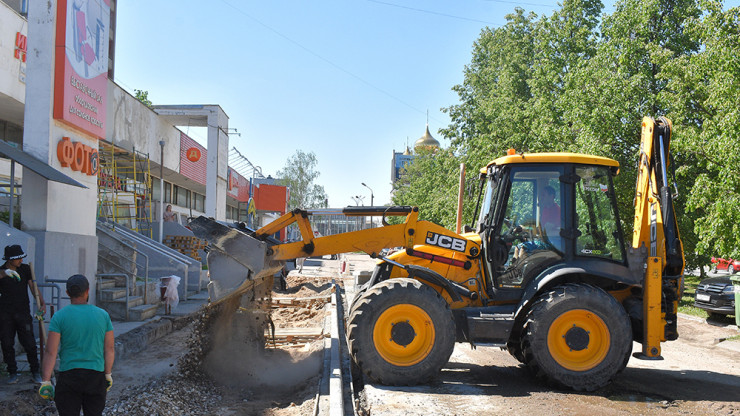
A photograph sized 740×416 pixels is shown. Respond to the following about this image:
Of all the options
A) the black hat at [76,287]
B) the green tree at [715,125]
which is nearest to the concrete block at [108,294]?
the black hat at [76,287]

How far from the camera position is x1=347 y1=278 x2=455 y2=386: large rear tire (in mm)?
7082

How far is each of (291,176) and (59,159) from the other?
194 feet

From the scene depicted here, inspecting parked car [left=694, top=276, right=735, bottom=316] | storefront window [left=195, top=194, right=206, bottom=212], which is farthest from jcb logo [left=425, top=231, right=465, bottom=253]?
storefront window [left=195, top=194, right=206, bottom=212]

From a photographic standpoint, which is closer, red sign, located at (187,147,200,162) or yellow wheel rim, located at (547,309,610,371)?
yellow wheel rim, located at (547,309,610,371)

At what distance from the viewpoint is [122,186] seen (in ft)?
69.8

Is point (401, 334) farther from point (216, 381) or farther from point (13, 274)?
point (13, 274)

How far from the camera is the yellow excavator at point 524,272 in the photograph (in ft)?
23.3

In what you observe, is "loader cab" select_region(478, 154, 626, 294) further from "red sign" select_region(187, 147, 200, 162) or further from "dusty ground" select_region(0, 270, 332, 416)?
"red sign" select_region(187, 147, 200, 162)

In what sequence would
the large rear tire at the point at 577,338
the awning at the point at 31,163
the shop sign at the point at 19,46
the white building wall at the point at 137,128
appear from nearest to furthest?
1. the large rear tire at the point at 577,338
2. the awning at the point at 31,163
3. the shop sign at the point at 19,46
4. the white building wall at the point at 137,128

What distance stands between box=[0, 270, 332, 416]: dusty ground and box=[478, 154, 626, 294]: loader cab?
2.93m

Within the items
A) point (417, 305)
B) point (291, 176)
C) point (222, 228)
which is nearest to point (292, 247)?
point (222, 228)

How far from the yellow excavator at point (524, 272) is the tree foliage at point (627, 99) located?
3.04 m

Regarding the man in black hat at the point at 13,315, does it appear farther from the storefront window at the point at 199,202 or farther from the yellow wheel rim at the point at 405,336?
the storefront window at the point at 199,202

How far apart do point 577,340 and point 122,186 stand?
18.2 m
